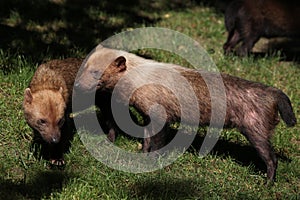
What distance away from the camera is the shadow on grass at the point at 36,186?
5221 millimetres

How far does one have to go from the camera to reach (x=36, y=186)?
5.39 metres

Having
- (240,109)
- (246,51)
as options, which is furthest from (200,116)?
(246,51)

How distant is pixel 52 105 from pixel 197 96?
1.49 metres

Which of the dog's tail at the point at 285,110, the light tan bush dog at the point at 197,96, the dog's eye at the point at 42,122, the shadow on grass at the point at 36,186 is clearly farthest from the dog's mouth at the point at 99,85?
the dog's tail at the point at 285,110

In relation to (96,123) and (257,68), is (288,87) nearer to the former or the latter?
(257,68)

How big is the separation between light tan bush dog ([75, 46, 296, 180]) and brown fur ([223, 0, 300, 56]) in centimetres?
347

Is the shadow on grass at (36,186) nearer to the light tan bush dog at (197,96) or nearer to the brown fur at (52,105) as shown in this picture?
the brown fur at (52,105)

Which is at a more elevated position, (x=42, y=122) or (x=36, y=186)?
(x=42, y=122)

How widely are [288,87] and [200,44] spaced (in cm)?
189

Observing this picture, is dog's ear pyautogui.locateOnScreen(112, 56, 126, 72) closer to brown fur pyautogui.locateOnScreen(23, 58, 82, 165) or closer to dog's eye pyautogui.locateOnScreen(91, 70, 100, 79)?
dog's eye pyautogui.locateOnScreen(91, 70, 100, 79)

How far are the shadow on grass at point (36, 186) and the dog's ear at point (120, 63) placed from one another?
4.03 feet

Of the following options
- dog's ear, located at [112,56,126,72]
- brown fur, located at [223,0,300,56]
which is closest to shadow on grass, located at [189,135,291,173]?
dog's ear, located at [112,56,126,72]

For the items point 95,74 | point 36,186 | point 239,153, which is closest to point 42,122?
point 36,186

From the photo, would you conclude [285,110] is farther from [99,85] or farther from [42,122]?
[42,122]
